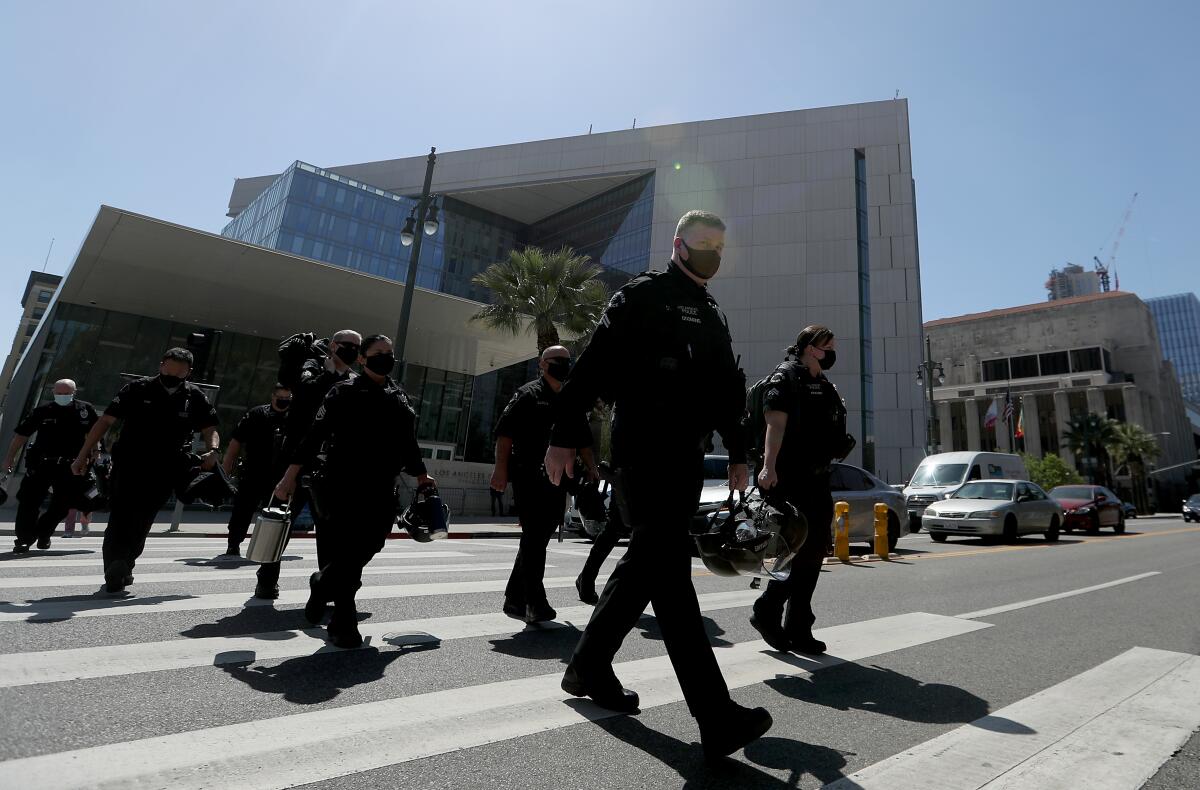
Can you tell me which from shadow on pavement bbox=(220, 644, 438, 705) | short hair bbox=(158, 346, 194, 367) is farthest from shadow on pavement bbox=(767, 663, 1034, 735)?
short hair bbox=(158, 346, 194, 367)

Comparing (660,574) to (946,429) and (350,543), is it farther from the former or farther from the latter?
(946,429)

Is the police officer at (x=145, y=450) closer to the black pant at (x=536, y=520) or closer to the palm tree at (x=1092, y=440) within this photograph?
the black pant at (x=536, y=520)

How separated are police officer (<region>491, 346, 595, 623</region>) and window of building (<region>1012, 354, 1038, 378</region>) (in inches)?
3945

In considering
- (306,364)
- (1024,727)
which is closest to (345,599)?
(306,364)

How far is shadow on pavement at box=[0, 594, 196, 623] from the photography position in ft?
11.6

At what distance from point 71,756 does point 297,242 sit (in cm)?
5177

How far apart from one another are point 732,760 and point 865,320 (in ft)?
142

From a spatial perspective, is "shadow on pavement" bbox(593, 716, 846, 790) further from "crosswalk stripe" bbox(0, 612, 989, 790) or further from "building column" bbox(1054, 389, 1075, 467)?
"building column" bbox(1054, 389, 1075, 467)

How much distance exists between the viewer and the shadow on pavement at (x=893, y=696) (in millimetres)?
2623

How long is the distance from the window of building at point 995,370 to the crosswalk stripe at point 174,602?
330 ft

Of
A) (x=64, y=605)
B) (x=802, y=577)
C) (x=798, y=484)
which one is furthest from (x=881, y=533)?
(x=64, y=605)

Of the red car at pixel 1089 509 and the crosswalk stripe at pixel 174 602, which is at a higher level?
the red car at pixel 1089 509

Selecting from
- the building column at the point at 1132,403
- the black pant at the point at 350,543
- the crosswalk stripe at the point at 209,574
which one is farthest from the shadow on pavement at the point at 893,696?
the building column at the point at 1132,403

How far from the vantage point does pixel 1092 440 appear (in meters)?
70.1
